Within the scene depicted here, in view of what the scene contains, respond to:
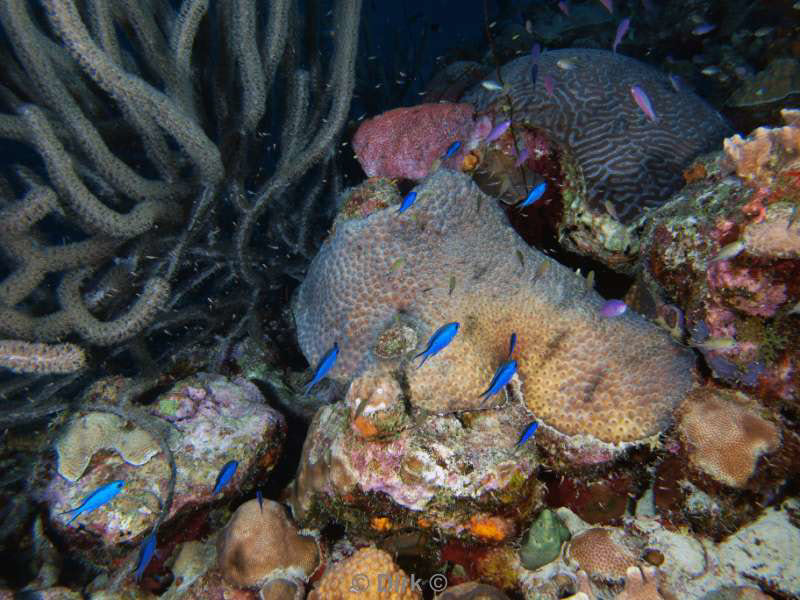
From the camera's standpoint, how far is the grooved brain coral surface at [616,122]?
151 inches

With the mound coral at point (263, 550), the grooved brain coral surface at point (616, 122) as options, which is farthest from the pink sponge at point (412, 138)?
the mound coral at point (263, 550)

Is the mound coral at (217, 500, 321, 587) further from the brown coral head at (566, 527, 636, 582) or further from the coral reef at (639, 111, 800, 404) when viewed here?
the coral reef at (639, 111, 800, 404)

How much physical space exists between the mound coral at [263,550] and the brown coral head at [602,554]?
1739 mm

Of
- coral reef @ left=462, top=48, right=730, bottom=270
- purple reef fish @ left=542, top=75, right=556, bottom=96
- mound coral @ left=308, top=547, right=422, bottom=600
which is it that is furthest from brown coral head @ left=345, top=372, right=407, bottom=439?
purple reef fish @ left=542, top=75, right=556, bottom=96

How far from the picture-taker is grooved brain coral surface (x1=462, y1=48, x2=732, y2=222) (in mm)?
3834

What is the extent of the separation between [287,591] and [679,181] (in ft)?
15.1

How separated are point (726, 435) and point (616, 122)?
3.20 m

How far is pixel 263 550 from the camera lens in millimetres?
2854

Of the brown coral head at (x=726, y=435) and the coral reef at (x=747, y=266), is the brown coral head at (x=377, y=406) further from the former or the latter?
the coral reef at (x=747, y=266)

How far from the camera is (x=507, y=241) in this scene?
2918 millimetres

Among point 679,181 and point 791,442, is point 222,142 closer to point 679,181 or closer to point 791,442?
point 679,181

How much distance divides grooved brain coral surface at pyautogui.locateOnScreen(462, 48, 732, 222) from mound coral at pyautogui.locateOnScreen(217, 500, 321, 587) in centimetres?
353

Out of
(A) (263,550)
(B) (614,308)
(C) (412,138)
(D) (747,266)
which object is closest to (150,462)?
(A) (263,550)

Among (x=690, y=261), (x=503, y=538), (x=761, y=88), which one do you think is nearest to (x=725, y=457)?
(x=690, y=261)
